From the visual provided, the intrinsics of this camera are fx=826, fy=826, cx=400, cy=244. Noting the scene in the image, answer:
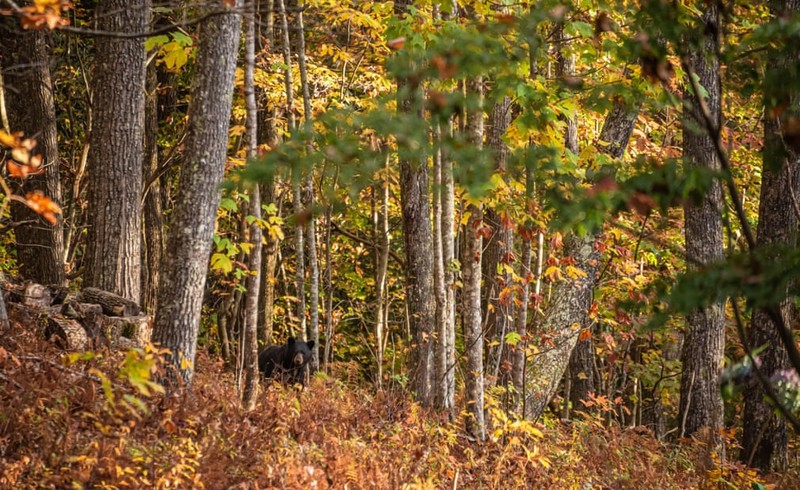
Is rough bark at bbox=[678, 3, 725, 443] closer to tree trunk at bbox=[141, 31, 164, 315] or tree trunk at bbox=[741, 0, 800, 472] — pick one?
tree trunk at bbox=[741, 0, 800, 472]

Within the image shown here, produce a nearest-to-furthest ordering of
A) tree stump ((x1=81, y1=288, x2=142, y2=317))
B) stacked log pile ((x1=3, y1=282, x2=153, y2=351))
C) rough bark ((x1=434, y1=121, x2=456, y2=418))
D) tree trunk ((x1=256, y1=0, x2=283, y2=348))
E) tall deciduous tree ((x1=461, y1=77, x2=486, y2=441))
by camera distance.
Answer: stacked log pile ((x1=3, y1=282, x2=153, y2=351)) → tree stump ((x1=81, y1=288, x2=142, y2=317)) → tall deciduous tree ((x1=461, y1=77, x2=486, y2=441)) → rough bark ((x1=434, y1=121, x2=456, y2=418)) → tree trunk ((x1=256, y1=0, x2=283, y2=348))

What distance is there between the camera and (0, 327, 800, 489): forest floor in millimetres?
5934

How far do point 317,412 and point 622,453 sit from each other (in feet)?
14.2

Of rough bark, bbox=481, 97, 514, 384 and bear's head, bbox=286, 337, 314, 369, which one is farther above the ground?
rough bark, bbox=481, 97, 514, 384

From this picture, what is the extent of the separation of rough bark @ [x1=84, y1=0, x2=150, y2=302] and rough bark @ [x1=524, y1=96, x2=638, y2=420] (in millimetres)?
5910

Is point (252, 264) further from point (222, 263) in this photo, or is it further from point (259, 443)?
point (259, 443)

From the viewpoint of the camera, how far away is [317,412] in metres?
8.48

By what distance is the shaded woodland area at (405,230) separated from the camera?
400 cm

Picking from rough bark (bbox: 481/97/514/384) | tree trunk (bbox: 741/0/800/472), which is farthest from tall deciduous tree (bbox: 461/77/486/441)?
tree trunk (bbox: 741/0/800/472)

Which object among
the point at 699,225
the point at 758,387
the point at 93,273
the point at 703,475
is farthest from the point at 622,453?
the point at 93,273

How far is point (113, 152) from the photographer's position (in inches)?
346

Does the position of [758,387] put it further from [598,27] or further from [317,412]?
[598,27]

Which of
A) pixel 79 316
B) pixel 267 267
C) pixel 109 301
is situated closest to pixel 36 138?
pixel 109 301

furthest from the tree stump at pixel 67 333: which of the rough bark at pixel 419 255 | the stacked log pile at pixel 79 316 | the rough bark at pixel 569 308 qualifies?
the rough bark at pixel 569 308
